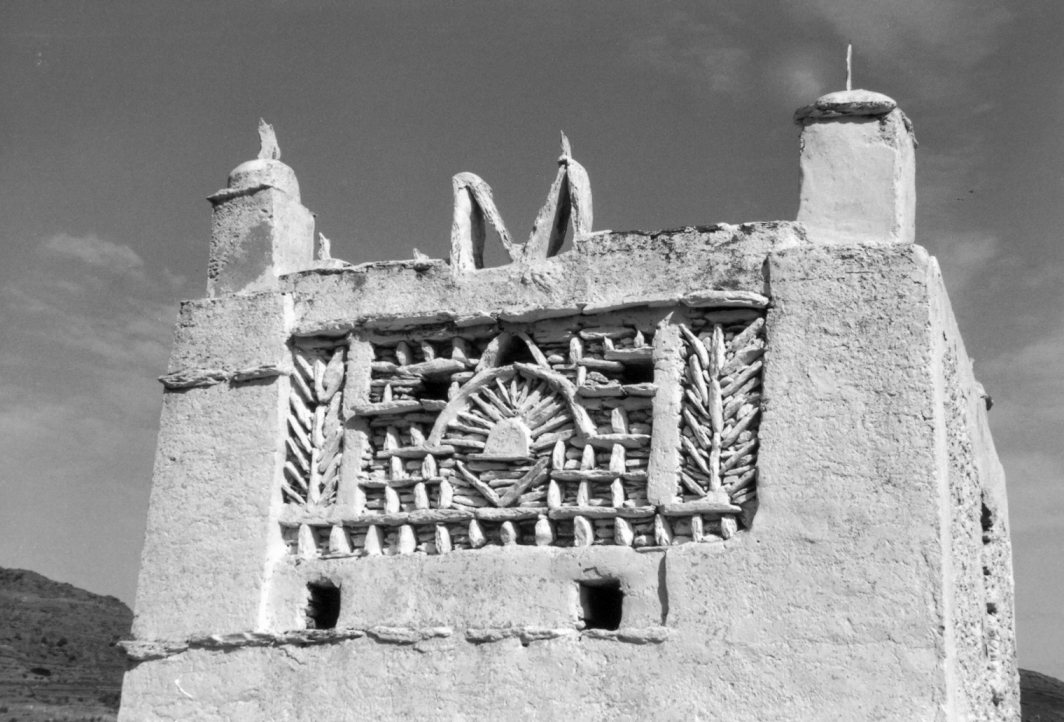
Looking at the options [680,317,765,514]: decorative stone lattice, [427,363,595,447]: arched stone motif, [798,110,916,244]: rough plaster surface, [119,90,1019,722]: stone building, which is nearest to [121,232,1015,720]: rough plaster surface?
[119,90,1019,722]: stone building

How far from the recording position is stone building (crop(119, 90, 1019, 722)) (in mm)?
7602

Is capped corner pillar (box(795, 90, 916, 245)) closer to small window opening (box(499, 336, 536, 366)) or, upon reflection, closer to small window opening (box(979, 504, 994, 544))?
small window opening (box(499, 336, 536, 366))

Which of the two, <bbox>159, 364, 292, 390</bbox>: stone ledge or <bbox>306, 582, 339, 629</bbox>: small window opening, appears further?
<bbox>159, 364, 292, 390</bbox>: stone ledge

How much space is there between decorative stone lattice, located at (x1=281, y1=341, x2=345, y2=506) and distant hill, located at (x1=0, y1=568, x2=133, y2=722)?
6674 millimetres

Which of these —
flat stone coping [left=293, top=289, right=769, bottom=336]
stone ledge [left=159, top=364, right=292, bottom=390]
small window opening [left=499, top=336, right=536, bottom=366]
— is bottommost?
stone ledge [left=159, top=364, right=292, bottom=390]

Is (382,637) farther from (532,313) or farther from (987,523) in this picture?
(987,523)

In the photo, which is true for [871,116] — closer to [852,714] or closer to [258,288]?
[852,714]

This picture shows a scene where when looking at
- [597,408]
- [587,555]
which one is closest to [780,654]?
[587,555]

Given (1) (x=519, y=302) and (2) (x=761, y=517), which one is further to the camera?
(1) (x=519, y=302)

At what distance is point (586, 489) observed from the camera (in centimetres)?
830

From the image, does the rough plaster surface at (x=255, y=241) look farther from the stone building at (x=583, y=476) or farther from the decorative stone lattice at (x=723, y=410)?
the decorative stone lattice at (x=723, y=410)

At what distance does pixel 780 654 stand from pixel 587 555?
4.30ft

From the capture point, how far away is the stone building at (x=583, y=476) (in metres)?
7.60

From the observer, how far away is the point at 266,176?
9789mm
